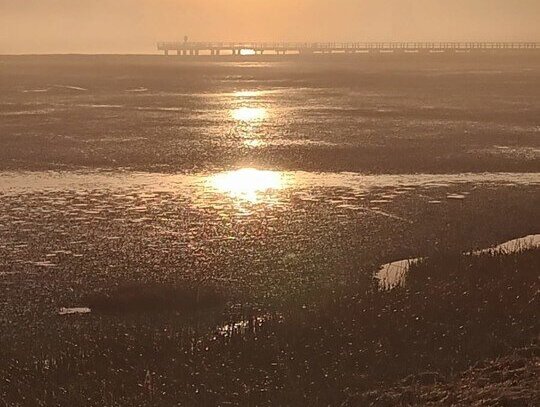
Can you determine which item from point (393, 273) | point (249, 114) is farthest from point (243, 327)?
point (249, 114)

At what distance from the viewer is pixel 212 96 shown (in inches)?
2980

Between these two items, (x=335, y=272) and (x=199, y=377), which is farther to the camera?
(x=335, y=272)

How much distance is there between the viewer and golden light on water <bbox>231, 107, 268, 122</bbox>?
5488 centimetres

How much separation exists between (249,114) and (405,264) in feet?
126

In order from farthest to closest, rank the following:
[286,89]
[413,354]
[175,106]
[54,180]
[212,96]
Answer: [286,89], [212,96], [175,106], [54,180], [413,354]

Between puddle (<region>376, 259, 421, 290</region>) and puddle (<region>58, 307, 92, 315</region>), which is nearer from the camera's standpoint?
puddle (<region>58, 307, 92, 315</region>)

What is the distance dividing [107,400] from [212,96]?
6416 centimetres

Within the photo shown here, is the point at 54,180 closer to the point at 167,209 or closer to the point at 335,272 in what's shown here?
the point at 167,209

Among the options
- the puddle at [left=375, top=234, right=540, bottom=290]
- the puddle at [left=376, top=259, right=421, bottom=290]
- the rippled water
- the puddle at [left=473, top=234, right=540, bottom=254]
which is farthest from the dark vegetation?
the puddle at [left=473, top=234, right=540, bottom=254]

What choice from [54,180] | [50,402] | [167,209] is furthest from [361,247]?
[54,180]

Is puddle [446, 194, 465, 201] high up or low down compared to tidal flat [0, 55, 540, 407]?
down

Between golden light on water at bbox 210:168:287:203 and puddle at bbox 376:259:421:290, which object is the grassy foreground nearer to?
puddle at bbox 376:259:421:290

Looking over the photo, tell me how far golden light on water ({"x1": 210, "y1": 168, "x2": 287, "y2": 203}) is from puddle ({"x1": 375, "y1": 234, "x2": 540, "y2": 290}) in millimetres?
8402

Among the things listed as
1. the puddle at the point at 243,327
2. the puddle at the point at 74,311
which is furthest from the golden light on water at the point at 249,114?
the puddle at the point at 243,327
